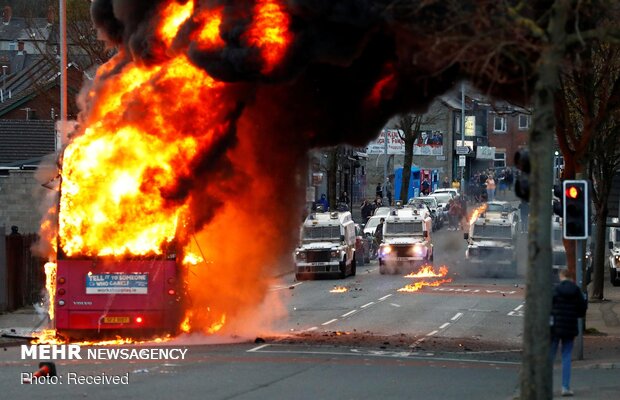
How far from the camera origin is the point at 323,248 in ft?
134

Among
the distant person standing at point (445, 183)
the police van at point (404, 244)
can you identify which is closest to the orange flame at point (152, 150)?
the police van at point (404, 244)

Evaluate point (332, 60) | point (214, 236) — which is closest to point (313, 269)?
point (214, 236)

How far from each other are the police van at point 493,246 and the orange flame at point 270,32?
84.2 ft

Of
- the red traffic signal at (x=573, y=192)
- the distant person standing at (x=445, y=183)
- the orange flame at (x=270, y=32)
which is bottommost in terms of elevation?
the red traffic signal at (x=573, y=192)

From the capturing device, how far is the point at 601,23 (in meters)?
15.2

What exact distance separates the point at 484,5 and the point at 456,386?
20.6ft

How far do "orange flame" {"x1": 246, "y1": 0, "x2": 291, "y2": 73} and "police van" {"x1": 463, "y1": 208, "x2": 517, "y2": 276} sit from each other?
2567 cm

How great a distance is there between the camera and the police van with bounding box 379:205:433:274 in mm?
44094

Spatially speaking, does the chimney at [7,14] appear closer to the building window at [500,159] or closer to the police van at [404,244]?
the building window at [500,159]

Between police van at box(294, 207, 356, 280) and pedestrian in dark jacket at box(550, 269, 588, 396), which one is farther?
police van at box(294, 207, 356, 280)

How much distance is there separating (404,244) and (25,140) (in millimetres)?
18339

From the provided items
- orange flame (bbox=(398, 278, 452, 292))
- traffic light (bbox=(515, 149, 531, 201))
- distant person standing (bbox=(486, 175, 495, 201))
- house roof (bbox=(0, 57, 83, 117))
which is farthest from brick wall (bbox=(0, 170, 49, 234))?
distant person standing (bbox=(486, 175, 495, 201))

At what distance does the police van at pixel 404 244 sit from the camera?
44.1 meters

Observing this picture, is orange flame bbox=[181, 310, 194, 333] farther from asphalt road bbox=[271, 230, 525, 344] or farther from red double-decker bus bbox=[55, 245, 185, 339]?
asphalt road bbox=[271, 230, 525, 344]
